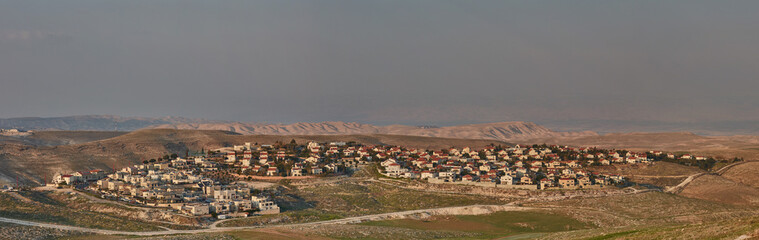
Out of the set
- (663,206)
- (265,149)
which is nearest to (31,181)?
(265,149)

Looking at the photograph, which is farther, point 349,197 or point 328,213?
point 349,197

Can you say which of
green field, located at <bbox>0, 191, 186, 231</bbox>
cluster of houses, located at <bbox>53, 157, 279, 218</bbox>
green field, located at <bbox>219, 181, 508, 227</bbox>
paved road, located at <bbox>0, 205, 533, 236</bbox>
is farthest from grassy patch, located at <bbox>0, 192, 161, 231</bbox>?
green field, located at <bbox>219, 181, 508, 227</bbox>

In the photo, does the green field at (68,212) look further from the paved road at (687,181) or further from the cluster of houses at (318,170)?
the paved road at (687,181)

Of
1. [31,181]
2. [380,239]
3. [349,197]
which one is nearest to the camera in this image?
[380,239]

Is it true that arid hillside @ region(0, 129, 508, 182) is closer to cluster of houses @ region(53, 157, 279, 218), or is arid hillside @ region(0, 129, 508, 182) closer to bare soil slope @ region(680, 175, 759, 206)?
cluster of houses @ region(53, 157, 279, 218)

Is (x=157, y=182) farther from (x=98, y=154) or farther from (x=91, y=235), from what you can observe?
(x=98, y=154)

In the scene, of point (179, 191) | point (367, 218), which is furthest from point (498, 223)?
point (179, 191)
